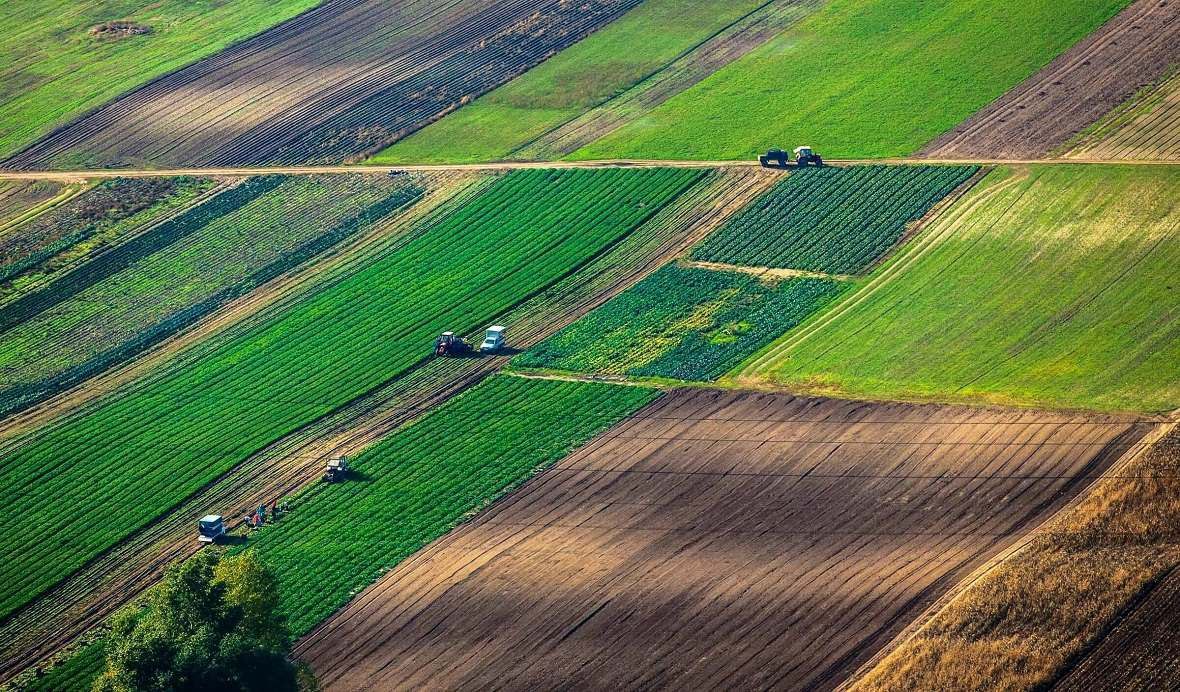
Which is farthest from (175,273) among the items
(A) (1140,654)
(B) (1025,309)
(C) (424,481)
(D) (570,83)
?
(A) (1140,654)

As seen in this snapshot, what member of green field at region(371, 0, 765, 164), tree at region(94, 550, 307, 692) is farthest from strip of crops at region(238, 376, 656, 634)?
green field at region(371, 0, 765, 164)

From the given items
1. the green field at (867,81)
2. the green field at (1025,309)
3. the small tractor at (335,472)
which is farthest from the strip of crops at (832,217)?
the small tractor at (335,472)

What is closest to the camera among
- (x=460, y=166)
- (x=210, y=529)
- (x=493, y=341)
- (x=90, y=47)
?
(x=210, y=529)

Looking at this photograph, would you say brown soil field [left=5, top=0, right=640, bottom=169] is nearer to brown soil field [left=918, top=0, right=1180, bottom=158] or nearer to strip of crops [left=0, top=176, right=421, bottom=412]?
strip of crops [left=0, top=176, right=421, bottom=412]

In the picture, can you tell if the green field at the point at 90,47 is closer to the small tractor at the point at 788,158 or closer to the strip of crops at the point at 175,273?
the strip of crops at the point at 175,273

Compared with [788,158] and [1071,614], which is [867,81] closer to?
[788,158]

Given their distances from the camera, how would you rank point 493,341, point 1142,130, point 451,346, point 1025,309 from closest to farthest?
point 1025,309, point 493,341, point 451,346, point 1142,130
